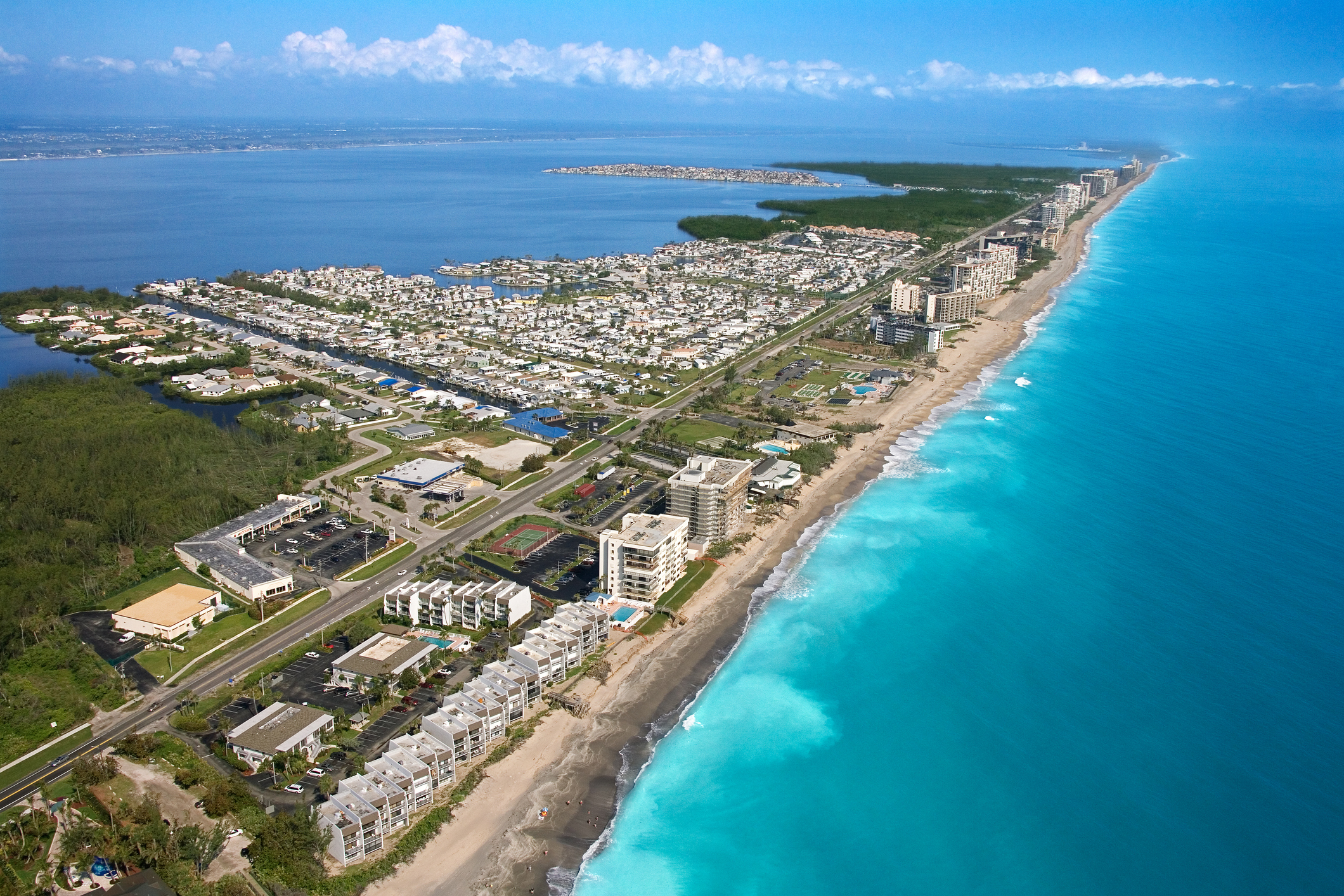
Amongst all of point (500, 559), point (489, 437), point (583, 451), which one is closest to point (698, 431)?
Result: point (583, 451)

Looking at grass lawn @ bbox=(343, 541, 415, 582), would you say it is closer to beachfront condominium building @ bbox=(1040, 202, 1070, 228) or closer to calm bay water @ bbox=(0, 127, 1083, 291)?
calm bay water @ bbox=(0, 127, 1083, 291)

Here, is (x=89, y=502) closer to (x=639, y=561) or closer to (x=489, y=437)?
(x=489, y=437)

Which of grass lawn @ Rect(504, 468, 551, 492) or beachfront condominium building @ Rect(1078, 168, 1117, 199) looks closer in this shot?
grass lawn @ Rect(504, 468, 551, 492)

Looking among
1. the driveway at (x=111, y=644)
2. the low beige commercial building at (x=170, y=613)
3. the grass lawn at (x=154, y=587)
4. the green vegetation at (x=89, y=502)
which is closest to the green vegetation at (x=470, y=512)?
the green vegetation at (x=89, y=502)

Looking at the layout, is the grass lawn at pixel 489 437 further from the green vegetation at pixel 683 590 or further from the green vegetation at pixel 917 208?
the green vegetation at pixel 917 208

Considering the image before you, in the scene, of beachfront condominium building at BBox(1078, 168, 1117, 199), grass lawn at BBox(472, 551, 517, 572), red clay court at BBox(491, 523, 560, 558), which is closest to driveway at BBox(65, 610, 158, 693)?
grass lawn at BBox(472, 551, 517, 572)
